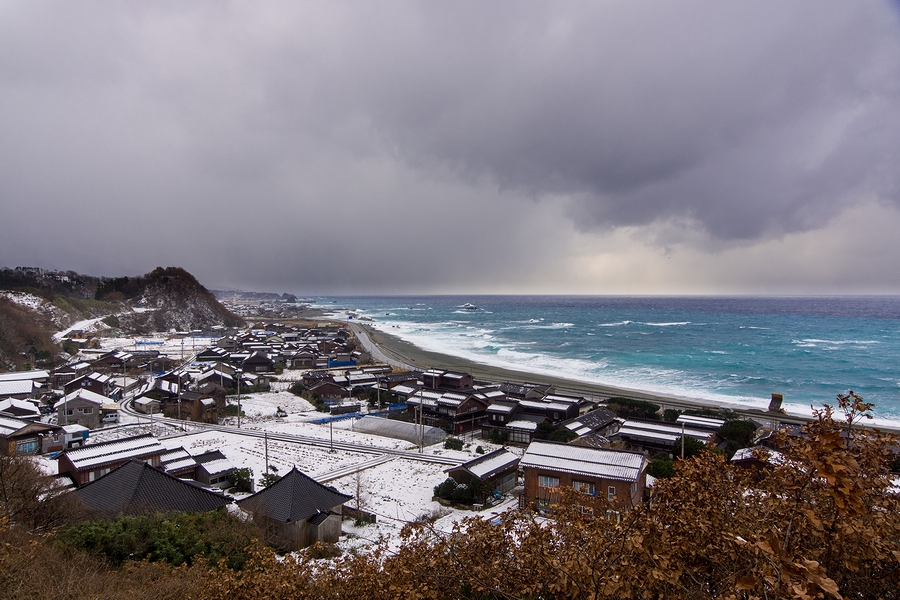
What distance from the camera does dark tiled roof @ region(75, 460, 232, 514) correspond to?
15055mm

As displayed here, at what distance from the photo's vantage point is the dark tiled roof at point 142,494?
15055 mm

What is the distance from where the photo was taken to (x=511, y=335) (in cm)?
10438

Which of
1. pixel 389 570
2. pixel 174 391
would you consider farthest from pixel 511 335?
pixel 389 570

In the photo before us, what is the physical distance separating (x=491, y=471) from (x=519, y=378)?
34060mm

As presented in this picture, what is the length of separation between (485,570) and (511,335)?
99104 millimetres

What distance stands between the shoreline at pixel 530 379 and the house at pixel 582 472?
2337 cm

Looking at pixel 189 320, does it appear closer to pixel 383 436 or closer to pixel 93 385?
pixel 93 385

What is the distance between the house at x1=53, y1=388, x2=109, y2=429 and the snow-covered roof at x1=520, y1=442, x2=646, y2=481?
3141 cm

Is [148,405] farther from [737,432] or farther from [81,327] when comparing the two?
[81,327]

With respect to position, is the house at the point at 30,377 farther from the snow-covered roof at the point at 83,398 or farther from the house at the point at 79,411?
the house at the point at 79,411

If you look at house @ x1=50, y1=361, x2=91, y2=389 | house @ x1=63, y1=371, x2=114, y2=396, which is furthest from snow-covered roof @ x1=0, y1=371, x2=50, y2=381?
house @ x1=63, y1=371, x2=114, y2=396

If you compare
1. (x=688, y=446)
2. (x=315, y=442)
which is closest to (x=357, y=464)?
(x=315, y=442)

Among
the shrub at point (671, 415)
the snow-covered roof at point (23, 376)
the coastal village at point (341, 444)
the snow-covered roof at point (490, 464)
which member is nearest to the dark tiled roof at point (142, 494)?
the coastal village at point (341, 444)

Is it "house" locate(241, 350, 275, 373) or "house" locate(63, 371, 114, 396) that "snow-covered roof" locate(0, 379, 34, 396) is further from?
"house" locate(241, 350, 275, 373)
